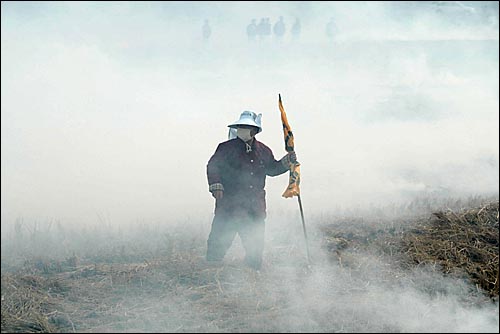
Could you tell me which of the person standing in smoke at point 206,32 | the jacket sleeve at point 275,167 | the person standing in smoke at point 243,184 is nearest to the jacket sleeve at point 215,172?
the person standing in smoke at point 243,184

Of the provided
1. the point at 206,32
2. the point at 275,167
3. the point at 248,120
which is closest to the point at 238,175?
the point at 275,167

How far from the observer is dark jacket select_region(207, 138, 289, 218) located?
630 centimetres

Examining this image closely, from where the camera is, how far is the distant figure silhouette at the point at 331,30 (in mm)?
27297

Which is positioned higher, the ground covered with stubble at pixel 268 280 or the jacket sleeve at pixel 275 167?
the jacket sleeve at pixel 275 167

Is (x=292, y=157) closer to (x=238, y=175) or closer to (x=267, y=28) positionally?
(x=238, y=175)

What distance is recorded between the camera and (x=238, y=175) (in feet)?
20.8

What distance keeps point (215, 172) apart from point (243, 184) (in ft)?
1.09

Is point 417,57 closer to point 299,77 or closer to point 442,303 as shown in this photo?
point 299,77

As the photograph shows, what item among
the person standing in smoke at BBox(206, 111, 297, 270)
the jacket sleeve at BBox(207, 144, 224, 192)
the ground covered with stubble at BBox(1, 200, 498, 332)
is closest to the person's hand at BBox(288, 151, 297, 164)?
the person standing in smoke at BBox(206, 111, 297, 270)

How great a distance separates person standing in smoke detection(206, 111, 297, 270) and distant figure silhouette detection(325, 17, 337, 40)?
21.6 metres

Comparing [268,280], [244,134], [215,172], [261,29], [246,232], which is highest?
[261,29]

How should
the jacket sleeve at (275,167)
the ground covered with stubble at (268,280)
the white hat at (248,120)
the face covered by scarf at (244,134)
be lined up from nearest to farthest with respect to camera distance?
the ground covered with stubble at (268,280) → the white hat at (248,120) → the face covered by scarf at (244,134) → the jacket sleeve at (275,167)

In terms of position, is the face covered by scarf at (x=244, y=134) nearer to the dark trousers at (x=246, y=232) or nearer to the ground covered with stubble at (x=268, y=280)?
the dark trousers at (x=246, y=232)

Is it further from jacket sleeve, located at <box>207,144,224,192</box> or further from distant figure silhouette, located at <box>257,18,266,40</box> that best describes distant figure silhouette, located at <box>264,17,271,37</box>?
jacket sleeve, located at <box>207,144,224,192</box>
